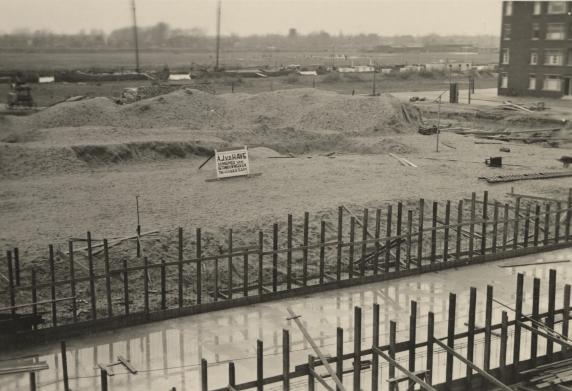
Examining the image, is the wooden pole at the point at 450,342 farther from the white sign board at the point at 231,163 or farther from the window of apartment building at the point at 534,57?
the window of apartment building at the point at 534,57

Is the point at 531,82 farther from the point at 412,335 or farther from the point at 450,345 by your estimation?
the point at 412,335

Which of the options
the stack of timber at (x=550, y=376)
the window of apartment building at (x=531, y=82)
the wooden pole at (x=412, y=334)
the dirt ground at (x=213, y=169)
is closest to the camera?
the wooden pole at (x=412, y=334)

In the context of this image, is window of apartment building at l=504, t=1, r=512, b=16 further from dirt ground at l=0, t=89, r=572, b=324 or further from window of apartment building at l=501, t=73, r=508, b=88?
dirt ground at l=0, t=89, r=572, b=324

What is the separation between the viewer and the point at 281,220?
1980cm

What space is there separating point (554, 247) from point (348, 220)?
5367mm

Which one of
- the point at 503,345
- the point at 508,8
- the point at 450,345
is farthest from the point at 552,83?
the point at 450,345

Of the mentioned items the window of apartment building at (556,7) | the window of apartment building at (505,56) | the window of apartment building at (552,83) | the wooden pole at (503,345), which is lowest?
the wooden pole at (503,345)

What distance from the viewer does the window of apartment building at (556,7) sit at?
59469 millimetres

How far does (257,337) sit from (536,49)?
5393cm

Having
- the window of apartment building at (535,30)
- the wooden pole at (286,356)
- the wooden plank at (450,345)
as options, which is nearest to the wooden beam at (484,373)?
the wooden plank at (450,345)

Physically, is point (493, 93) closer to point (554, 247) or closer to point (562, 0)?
point (562, 0)

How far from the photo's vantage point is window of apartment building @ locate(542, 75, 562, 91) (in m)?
59.4

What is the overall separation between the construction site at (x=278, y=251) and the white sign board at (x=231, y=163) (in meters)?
0.07

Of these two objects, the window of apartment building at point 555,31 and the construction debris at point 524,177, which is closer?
the construction debris at point 524,177
